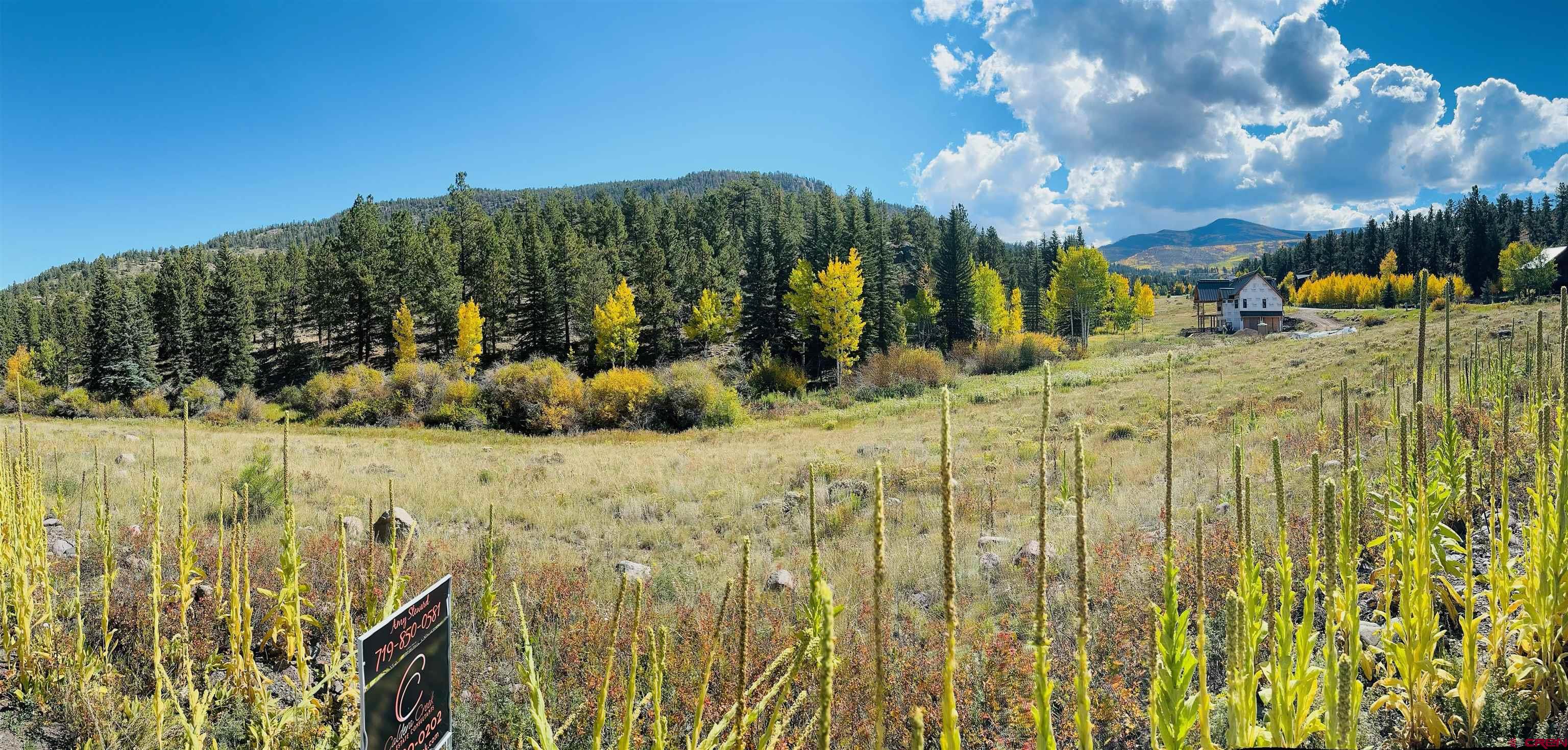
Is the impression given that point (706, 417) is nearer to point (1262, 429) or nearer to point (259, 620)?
point (1262, 429)

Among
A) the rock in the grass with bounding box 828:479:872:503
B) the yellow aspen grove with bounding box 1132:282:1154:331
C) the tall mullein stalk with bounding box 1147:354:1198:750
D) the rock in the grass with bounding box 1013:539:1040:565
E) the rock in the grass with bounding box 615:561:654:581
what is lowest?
the rock in the grass with bounding box 828:479:872:503

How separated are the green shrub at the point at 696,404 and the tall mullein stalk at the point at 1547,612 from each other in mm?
30362

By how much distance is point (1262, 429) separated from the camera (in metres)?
15.0

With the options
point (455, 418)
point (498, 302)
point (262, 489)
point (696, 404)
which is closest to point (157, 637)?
point (262, 489)

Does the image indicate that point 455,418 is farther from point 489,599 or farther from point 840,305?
point 489,599

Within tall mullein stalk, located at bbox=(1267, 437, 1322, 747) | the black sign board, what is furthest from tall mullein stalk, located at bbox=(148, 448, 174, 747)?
tall mullein stalk, located at bbox=(1267, 437, 1322, 747)

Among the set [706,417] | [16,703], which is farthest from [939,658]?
[706,417]

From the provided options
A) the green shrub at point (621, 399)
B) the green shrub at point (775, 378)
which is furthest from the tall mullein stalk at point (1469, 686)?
the green shrub at point (775, 378)

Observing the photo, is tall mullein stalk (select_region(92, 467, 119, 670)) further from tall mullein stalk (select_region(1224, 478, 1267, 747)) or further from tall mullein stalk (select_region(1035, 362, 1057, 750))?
tall mullein stalk (select_region(1224, 478, 1267, 747))

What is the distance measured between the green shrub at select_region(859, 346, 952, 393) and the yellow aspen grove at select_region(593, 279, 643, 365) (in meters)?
16.8

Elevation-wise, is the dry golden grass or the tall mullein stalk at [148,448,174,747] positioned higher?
the tall mullein stalk at [148,448,174,747]

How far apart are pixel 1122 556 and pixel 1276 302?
243 feet

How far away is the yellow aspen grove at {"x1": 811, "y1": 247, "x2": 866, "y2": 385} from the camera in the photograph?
43.2 meters

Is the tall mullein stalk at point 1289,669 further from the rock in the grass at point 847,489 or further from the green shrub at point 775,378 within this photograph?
the green shrub at point 775,378
